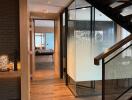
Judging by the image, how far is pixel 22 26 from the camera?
364 centimetres

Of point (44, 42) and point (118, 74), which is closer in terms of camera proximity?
point (118, 74)

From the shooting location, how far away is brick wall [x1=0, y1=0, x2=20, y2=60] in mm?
3721

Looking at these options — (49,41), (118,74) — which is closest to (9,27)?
(118,74)

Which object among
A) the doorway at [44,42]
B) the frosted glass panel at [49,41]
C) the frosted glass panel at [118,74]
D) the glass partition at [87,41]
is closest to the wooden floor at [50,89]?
the glass partition at [87,41]

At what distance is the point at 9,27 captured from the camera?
376cm

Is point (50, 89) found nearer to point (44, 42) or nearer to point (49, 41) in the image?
point (44, 42)

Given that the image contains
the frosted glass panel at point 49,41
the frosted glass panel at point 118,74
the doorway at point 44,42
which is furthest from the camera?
the frosted glass panel at point 49,41

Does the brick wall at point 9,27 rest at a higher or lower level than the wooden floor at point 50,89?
higher

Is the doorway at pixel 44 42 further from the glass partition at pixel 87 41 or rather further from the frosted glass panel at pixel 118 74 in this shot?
the frosted glass panel at pixel 118 74

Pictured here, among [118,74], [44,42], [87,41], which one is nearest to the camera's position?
[118,74]

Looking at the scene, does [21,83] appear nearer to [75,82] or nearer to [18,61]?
[18,61]

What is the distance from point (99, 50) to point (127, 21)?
1.47 metres

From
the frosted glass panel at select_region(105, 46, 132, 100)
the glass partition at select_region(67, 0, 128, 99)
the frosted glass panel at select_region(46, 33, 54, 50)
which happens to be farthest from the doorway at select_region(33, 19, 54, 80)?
the frosted glass panel at select_region(105, 46, 132, 100)

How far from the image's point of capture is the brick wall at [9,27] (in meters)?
3.72
